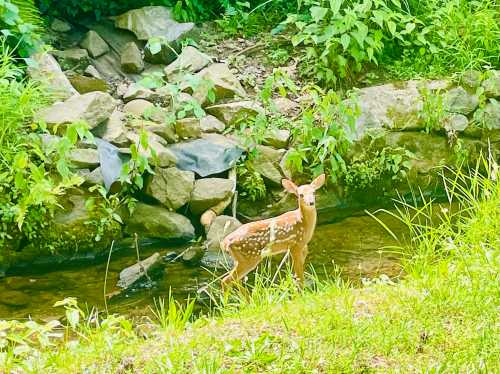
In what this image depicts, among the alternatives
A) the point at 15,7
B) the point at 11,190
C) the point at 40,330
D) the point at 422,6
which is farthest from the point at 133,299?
the point at 422,6

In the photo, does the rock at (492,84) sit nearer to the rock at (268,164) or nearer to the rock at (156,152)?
the rock at (268,164)

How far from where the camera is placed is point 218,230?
6910 millimetres

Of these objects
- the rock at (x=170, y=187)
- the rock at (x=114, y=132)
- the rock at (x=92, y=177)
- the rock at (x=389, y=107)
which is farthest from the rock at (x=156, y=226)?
the rock at (x=389, y=107)

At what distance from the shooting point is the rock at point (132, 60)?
887cm

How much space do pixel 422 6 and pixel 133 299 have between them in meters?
4.73

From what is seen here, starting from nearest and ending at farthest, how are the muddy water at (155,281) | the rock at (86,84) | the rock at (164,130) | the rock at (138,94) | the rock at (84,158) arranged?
the muddy water at (155,281)
the rock at (84,158)
the rock at (164,130)
the rock at (138,94)
the rock at (86,84)

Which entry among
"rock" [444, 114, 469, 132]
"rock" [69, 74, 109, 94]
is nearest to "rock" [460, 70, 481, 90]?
"rock" [444, 114, 469, 132]

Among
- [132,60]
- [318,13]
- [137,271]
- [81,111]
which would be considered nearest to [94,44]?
[132,60]

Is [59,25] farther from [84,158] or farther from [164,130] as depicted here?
[84,158]

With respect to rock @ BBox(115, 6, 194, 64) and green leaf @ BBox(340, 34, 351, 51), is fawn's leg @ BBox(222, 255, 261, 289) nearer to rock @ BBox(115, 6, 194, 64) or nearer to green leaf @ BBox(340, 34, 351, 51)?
green leaf @ BBox(340, 34, 351, 51)

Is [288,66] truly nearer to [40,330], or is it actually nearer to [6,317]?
[6,317]

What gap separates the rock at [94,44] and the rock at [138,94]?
0.93 m

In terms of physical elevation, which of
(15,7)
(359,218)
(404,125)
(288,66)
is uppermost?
(15,7)

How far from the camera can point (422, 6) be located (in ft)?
30.0
